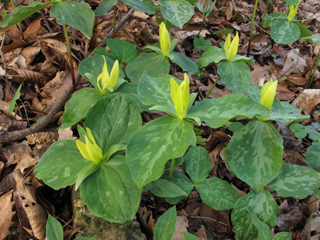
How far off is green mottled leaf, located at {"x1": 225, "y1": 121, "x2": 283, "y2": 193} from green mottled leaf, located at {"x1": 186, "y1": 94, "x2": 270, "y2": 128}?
1.17ft

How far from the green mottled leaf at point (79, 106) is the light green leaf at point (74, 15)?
0.38 m

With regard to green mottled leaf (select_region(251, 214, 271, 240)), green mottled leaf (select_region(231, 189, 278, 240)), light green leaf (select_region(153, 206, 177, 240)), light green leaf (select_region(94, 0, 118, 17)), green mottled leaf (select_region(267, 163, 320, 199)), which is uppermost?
light green leaf (select_region(94, 0, 118, 17))

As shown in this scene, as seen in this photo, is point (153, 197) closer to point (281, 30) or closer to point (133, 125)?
point (133, 125)

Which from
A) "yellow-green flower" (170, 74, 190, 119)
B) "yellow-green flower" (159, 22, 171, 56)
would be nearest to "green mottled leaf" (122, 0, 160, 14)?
"yellow-green flower" (159, 22, 171, 56)

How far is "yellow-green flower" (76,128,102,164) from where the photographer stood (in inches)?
40.0

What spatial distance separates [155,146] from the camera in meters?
0.99

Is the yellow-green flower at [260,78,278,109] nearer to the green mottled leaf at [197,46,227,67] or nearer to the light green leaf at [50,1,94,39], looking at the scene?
the green mottled leaf at [197,46,227,67]

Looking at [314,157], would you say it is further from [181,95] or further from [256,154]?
[181,95]

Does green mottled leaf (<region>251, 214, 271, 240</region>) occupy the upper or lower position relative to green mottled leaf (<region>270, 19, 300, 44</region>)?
lower

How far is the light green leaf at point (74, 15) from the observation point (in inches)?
57.9

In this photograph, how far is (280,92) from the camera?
2.62 m

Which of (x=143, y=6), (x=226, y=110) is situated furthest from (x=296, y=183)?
(x=143, y=6)

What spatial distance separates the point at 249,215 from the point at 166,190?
548 mm

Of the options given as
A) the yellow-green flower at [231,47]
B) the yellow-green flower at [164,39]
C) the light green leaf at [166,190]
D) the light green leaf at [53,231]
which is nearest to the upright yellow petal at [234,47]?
the yellow-green flower at [231,47]
